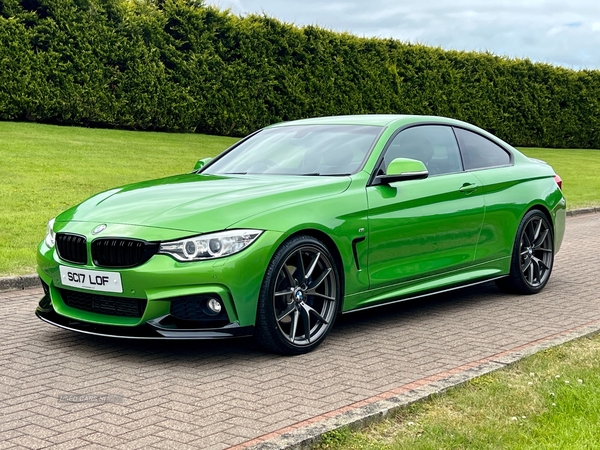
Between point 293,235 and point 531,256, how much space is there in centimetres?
320

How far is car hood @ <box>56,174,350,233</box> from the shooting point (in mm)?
5469

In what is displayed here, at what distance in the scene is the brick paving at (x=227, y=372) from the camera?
4.28 metres

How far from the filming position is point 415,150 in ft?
22.9

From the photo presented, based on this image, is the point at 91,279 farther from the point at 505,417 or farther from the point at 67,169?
the point at 67,169

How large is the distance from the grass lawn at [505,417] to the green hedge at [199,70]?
18055 millimetres

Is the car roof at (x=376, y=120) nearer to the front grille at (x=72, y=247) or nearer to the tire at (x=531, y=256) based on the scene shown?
the tire at (x=531, y=256)

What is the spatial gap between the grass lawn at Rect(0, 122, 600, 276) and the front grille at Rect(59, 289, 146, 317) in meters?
2.89

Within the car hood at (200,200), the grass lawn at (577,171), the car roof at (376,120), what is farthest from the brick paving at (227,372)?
the grass lawn at (577,171)

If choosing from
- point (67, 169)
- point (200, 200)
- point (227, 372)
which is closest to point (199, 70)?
point (67, 169)

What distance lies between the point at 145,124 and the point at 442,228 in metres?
18.0

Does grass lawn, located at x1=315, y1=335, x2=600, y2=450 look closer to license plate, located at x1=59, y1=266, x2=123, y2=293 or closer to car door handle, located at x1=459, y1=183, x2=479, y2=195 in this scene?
license plate, located at x1=59, y1=266, x2=123, y2=293

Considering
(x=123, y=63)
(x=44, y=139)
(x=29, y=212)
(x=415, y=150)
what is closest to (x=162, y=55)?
(x=123, y=63)

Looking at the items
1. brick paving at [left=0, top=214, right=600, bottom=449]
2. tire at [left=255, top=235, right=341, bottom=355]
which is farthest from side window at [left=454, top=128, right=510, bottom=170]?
tire at [left=255, top=235, right=341, bottom=355]

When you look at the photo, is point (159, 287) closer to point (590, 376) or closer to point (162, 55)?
point (590, 376)
